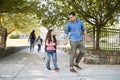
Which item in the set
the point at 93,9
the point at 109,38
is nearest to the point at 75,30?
the point at 109,38

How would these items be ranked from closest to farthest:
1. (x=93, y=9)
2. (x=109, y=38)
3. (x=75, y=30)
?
(x=75, y=30) < (x=109, y=38) < (x=93, y=9)

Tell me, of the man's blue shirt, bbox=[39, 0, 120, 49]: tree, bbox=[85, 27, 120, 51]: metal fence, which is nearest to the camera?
the man's blue shirt

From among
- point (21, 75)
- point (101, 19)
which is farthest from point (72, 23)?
point (101, 19)

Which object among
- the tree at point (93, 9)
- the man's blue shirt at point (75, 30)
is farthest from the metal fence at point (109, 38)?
the man's blue shirt at point (75, 30)

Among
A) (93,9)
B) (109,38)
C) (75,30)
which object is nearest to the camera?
(75,30)

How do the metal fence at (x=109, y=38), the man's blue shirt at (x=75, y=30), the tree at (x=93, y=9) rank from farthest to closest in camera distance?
the tree at (x=93, y=9)
the metal fence at (x=109, y=38)
the man's blue shirt at (x=75, y=30)

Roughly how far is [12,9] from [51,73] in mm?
10828

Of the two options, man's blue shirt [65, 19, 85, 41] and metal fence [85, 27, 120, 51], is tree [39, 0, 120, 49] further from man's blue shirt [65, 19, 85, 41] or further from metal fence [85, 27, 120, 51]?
man's blue shirt [65, 19, 85, 41]

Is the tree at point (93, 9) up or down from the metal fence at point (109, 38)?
up

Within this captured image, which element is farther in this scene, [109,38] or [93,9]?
[93,9]

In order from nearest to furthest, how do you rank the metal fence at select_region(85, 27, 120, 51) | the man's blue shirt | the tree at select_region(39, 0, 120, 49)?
the man's blue shirt
the metal fence at select_region(85, 27, 120, 51)
the tree at select_region(39, 0, 120, 49)

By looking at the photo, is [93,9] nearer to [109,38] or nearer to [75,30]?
[109,38]

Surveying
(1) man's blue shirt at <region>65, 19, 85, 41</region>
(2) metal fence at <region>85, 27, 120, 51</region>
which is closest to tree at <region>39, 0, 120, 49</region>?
(2) metal fence at <region>85, 27, 120, 51</region>

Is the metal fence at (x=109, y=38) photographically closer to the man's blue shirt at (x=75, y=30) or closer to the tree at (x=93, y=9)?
the tree at (x=93, y=9)
